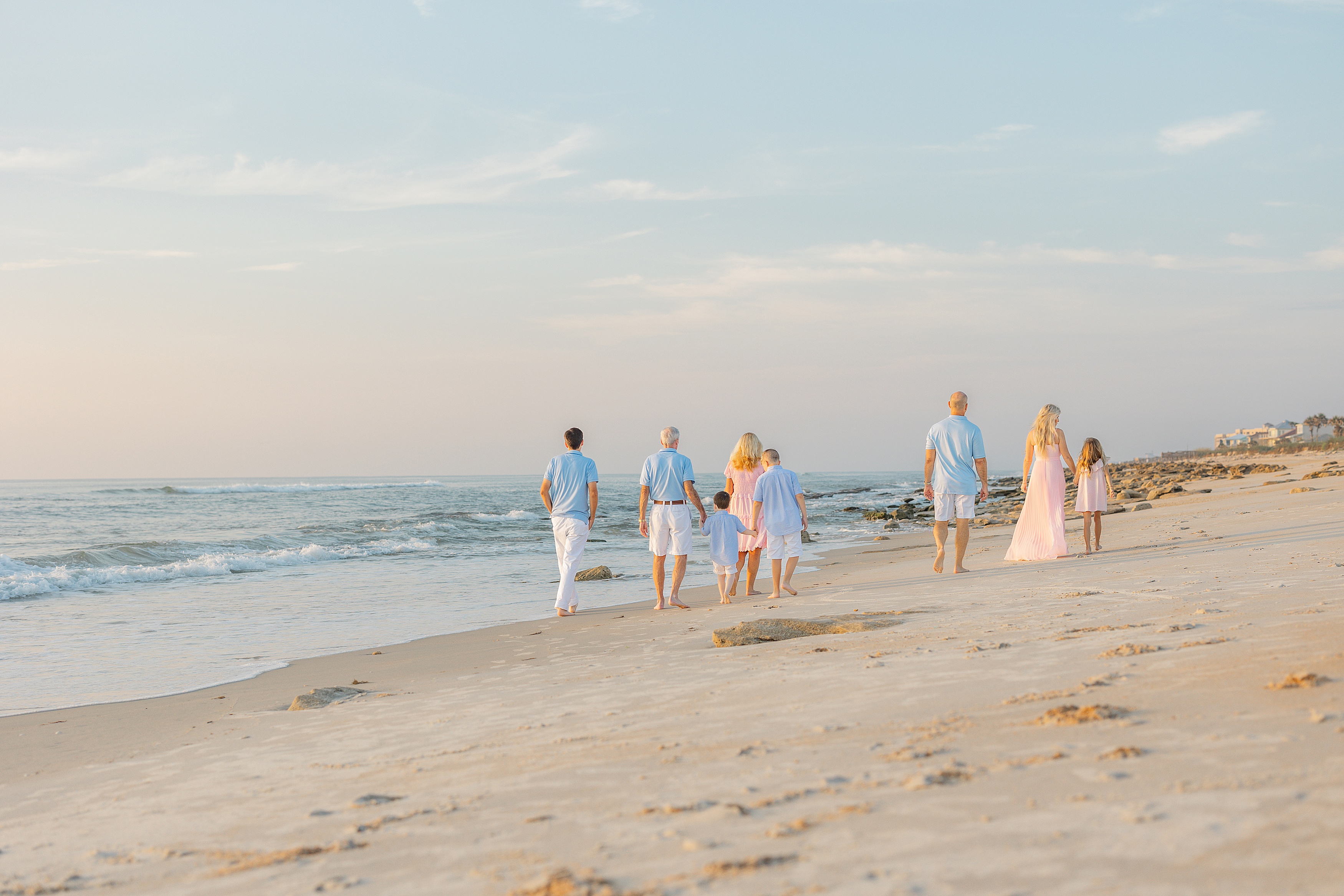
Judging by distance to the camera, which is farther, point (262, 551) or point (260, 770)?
point (262, 551)

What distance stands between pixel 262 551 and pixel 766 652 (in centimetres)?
1911

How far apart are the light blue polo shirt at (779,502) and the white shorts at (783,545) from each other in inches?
1.6

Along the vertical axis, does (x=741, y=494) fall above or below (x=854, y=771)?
above

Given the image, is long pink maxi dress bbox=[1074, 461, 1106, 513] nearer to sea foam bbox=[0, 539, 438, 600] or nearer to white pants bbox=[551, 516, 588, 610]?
white pants bbox=[551, 516, 588, 610]

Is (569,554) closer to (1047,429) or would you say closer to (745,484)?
(745,484)

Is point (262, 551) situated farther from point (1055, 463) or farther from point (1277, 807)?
point (1277, 807)

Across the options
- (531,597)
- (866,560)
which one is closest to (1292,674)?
(531,597)

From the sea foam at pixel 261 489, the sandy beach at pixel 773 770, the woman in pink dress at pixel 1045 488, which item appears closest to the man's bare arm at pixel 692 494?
the sandy beach at pixel 773 770

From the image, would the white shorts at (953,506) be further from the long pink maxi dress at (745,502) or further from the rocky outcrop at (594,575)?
the rocky outcrop at (594,575)

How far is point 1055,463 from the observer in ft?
34.8

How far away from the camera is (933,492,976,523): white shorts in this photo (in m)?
10.1

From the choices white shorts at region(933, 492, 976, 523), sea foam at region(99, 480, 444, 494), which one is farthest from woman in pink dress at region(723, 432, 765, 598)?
sea foam at region(99, 480, 444, 494)

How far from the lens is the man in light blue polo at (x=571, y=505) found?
10.1 meters

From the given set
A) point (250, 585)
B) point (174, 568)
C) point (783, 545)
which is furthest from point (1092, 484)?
point (174, 568)
